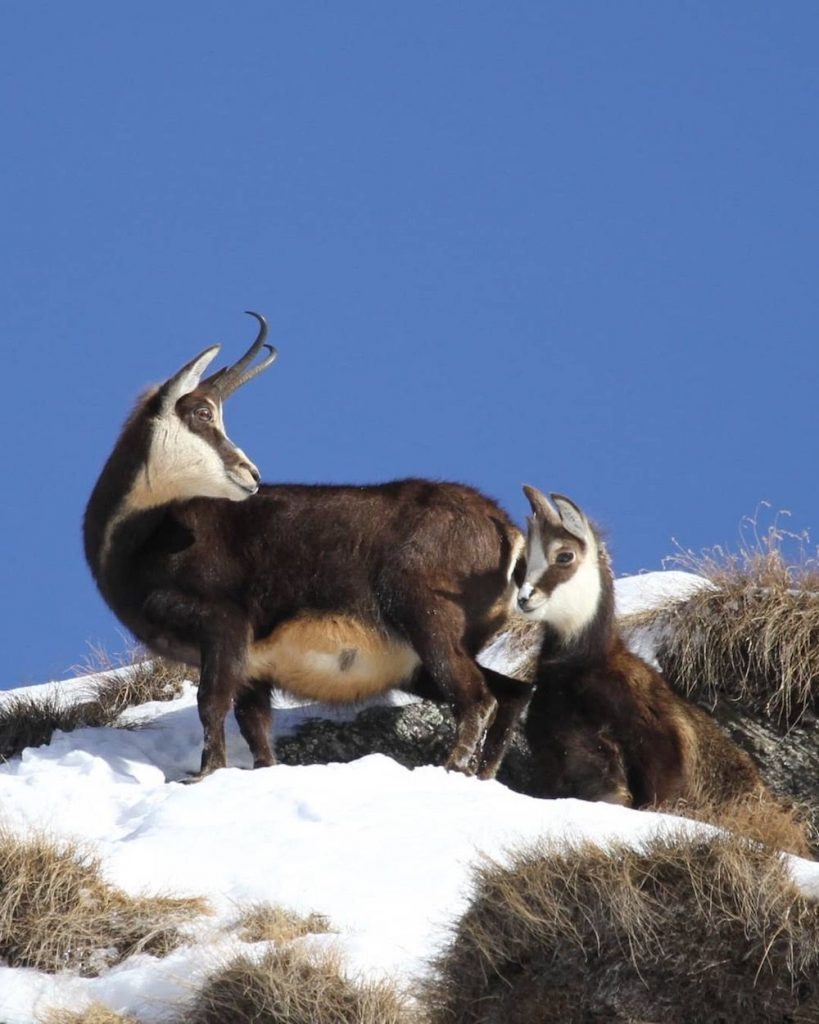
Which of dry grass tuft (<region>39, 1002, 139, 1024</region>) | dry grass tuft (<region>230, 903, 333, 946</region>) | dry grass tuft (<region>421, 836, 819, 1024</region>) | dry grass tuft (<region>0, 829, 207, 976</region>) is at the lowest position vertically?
dry grass tuft (<region>39, 1002, 139, 1024</region>)

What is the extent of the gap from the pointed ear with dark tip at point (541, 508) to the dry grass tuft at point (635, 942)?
4189 millimetres

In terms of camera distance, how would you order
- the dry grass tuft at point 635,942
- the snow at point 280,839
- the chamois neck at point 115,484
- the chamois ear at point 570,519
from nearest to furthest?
1. the dry grass tuft at point 635,942
2. the snow at point 280,839
3. the chamois ear at point 570,519
4. the chamois neck at point 115,484

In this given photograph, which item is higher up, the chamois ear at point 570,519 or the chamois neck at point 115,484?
the chamois ear at point 570,519

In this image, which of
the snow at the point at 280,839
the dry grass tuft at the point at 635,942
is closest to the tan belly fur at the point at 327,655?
the snow at the point at 280,839

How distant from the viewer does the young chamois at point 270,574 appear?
11.0 m

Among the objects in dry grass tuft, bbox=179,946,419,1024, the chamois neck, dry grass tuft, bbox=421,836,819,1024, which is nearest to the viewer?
dry grass tuft, bbox=421,836,819,1024

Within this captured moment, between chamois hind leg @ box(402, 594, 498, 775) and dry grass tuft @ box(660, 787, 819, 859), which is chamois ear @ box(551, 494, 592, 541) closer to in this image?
chamois hind leg @ box(402, 594, 498, 775)

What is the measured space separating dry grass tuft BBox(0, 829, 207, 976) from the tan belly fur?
3188mm

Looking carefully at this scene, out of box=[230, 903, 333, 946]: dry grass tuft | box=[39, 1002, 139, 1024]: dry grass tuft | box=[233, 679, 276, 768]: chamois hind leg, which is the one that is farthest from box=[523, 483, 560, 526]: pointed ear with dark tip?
box=[39, 1002, 139, 1024]: dry grass tuft

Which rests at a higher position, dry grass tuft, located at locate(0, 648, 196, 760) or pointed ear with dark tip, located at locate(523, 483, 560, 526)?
pointed ear with dark tip, located at locate(523, 483, 560, 526)

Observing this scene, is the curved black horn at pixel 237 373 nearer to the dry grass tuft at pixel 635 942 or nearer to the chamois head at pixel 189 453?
the chamois head at pixel 189 453

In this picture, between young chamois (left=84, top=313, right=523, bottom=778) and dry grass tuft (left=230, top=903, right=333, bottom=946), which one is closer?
dry grass tuft (left=230, top=903, right=333, bottom=946)

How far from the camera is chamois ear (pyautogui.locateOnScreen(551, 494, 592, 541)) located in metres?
11.1

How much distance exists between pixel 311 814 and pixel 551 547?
2565mm
